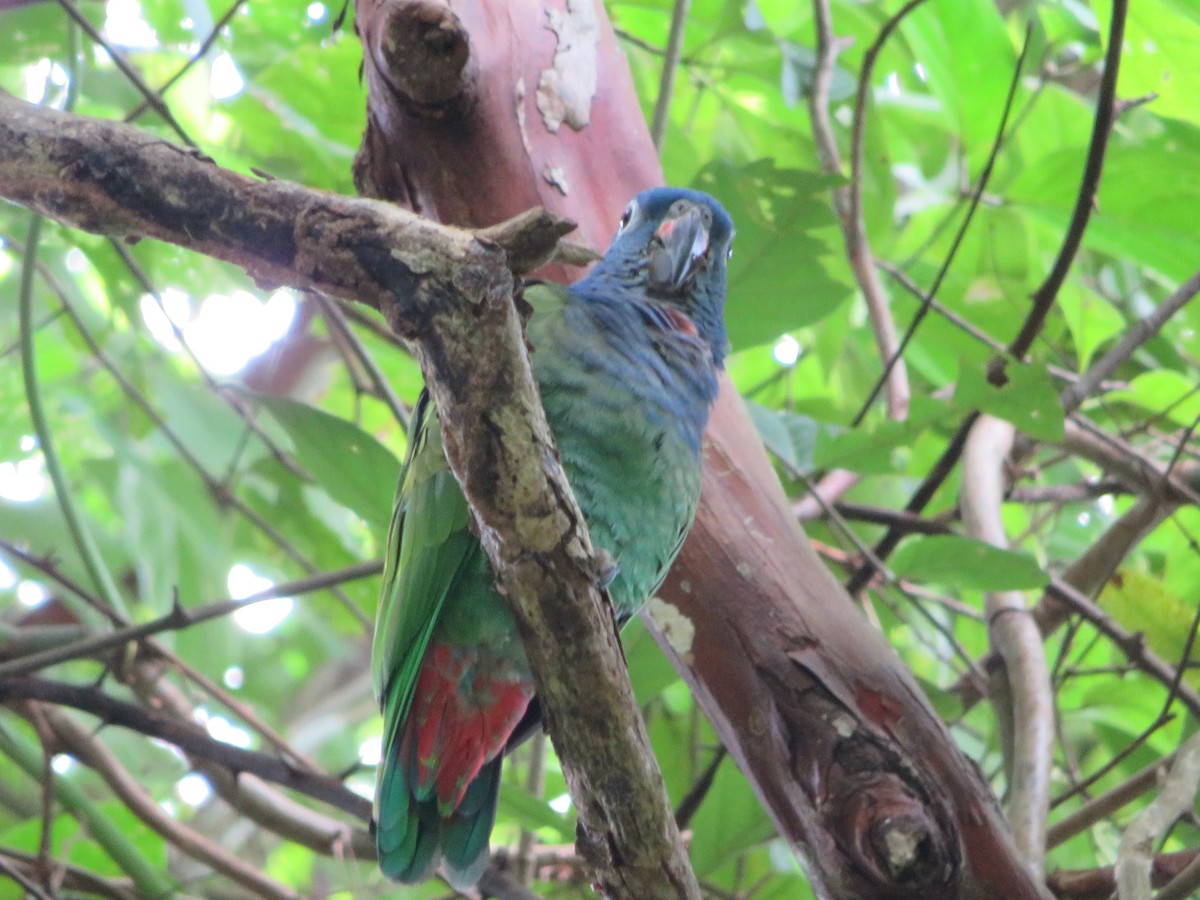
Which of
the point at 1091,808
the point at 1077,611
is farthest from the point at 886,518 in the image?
the point at 1091,808

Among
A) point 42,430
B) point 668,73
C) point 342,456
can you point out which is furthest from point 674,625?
point 42,430

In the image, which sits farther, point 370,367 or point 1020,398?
point 370,367

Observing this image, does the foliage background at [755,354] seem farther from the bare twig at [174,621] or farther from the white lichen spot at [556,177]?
the white lichen spot at [556,177]

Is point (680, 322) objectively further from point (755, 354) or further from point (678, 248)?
point (755, 354)

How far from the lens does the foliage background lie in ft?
8.78

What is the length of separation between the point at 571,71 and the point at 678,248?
1.39ft

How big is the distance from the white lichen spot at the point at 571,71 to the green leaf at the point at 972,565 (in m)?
1.14

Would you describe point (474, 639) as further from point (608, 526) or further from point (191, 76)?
point (191, 76)

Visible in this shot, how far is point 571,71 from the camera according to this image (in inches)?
94.7

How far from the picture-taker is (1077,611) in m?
2.82

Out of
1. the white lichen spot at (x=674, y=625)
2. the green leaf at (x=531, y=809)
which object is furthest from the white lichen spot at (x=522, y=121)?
the green leaf at (x=531, y=809)

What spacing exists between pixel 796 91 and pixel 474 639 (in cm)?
169

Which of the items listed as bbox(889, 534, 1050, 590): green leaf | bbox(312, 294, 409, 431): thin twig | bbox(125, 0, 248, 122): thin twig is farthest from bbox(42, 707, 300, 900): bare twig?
bbox(889, 534, 1050, 590): green leaf

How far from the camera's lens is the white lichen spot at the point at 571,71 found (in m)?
2.36
